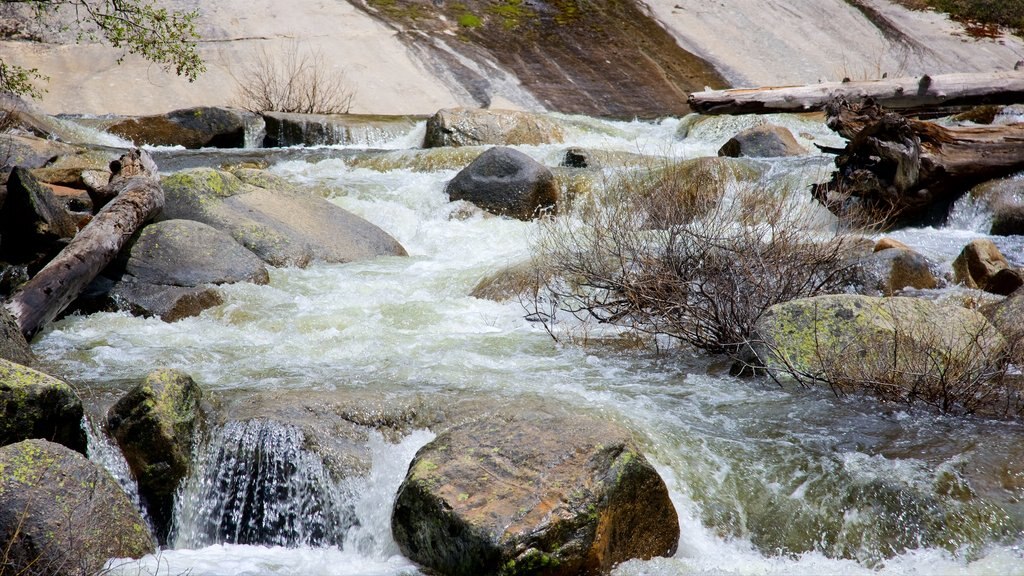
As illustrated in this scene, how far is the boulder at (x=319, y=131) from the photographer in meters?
15.0

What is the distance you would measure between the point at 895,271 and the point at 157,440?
5716 mm

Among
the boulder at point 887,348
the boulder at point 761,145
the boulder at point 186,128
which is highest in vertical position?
the boulder at point 887,348

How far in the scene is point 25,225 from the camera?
24.3 feet

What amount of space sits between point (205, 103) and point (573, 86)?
8.71 metres

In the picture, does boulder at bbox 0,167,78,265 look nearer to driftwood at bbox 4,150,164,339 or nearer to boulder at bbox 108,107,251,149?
driftwood at bbox 4,150,164,339

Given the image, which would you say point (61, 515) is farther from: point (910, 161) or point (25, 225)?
point (910, 161)

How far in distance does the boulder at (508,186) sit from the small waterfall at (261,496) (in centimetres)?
633

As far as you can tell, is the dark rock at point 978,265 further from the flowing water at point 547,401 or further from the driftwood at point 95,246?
the driftwood at point 95,246

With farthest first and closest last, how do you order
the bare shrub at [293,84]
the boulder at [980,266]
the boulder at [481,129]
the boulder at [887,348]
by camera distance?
the bare shrub at [293,84]
the boulder at [481,129]
the boulder at [980,266]
the boulder at [887,348]

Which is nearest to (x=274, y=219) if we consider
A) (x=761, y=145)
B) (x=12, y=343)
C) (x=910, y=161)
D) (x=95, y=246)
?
(x=95, y=246)

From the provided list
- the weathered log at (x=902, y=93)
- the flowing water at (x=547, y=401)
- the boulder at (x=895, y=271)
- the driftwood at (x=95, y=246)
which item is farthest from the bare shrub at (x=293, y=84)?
the boulder at (x=895, y=271)

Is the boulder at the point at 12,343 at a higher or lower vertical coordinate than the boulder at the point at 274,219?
higher

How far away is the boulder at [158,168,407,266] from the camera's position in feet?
27.7

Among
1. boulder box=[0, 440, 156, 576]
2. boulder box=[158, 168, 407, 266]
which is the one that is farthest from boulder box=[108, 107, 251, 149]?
boulder box=[0, 440, 156, 576]
